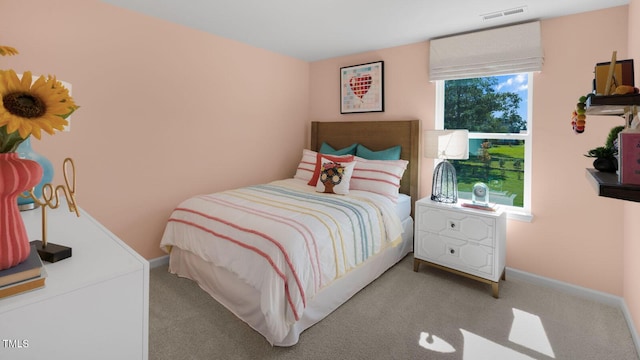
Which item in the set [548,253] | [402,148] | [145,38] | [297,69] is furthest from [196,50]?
[548,253]

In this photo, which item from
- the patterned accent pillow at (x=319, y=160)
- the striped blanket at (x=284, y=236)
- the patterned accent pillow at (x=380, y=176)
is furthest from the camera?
the patterned accent pillow at (x=319, y=160)

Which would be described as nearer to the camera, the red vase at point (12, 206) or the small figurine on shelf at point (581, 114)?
the red vase at point (12, 206)

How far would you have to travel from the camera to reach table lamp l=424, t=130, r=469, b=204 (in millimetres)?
2891

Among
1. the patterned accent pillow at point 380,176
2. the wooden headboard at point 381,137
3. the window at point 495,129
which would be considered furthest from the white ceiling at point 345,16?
the patterned accent pillow at point 380,176

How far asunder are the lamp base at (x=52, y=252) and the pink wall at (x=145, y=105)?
1947 mm

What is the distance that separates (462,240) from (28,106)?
2871 millimetres

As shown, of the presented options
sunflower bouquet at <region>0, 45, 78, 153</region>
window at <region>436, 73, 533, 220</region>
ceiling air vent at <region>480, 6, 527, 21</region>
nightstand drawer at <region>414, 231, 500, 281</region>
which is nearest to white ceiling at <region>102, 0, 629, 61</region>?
ceiling air vent at <region>480, 6, 527, 21</region>

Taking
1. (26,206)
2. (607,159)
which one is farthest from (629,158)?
(26,206)

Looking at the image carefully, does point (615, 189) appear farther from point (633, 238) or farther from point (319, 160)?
point (319, 160)

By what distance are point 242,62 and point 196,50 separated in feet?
1.88

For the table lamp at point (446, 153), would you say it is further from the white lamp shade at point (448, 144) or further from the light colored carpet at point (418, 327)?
the light colored carpet at point (418, 327)

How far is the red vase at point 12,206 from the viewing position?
29.1 inches

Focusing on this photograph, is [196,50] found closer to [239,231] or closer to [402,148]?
[239,231]

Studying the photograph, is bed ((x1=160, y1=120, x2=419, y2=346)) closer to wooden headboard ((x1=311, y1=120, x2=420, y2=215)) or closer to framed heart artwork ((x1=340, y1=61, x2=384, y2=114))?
wooden headboard ((x1=311, y1=120, x2=420, y2=215))
